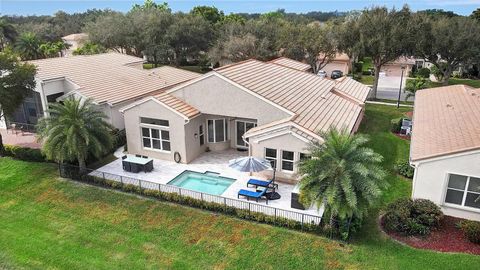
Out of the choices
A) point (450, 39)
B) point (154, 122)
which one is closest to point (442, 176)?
point (154, 122)

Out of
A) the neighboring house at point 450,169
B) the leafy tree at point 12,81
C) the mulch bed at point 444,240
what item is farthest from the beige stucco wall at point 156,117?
the neighboring house at point 450,169

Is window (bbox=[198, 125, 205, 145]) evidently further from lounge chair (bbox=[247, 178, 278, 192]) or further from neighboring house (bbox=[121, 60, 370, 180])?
lounge chair (bbox=[247, 178, 278, 192])

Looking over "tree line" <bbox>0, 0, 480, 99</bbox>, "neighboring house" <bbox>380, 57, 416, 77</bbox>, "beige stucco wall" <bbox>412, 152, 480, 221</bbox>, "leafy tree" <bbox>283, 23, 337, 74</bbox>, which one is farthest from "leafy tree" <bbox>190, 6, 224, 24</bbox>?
"beige stucco wall" <bbox>412, 152, 480, 221</bbox>

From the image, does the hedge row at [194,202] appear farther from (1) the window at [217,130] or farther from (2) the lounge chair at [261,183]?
(1) the window at [217,130]

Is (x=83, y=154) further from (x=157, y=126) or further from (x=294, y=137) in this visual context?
(x=294, y=137)

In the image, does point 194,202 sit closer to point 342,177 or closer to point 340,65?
point 342,177

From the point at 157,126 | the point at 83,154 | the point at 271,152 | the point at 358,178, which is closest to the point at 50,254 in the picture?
the point at 83,154
